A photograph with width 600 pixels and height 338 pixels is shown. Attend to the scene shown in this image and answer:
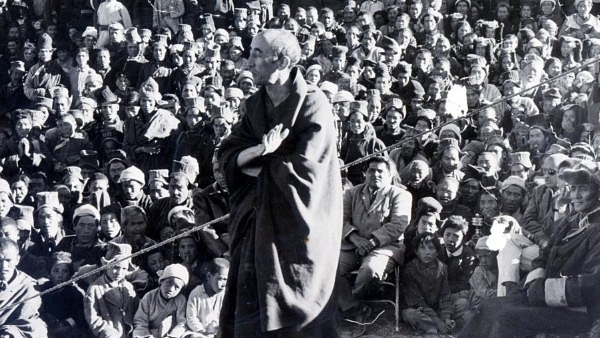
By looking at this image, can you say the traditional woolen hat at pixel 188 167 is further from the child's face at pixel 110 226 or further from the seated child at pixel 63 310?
the seated child at pixel 63 310

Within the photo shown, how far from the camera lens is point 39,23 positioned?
648 inches

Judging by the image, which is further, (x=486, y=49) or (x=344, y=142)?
(x=486, y=49)

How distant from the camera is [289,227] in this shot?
501cm

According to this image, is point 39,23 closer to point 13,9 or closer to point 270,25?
point 13,9

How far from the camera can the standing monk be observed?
16.3ft

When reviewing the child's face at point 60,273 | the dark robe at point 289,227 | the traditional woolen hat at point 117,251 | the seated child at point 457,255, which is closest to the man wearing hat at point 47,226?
the child's face at point 60,273

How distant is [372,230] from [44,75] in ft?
24.7

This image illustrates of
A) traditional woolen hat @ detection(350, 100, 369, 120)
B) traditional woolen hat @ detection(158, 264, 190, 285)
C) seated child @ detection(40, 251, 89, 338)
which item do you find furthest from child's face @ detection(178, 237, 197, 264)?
traditional woolen hat @ detection(350, 100, 369, 120)

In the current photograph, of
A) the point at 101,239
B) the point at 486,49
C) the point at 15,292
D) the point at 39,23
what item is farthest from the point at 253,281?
the point at 39,23

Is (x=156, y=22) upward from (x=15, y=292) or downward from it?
upward

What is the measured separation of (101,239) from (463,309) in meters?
3.43

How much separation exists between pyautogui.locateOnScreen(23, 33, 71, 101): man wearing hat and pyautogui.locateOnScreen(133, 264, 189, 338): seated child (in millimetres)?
6091

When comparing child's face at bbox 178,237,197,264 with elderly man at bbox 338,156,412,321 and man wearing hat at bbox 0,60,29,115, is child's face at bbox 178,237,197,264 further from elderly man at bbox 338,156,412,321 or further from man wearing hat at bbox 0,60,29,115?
man wearing hat at bbox 0,60,29,115

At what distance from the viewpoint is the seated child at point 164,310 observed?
8.32m
